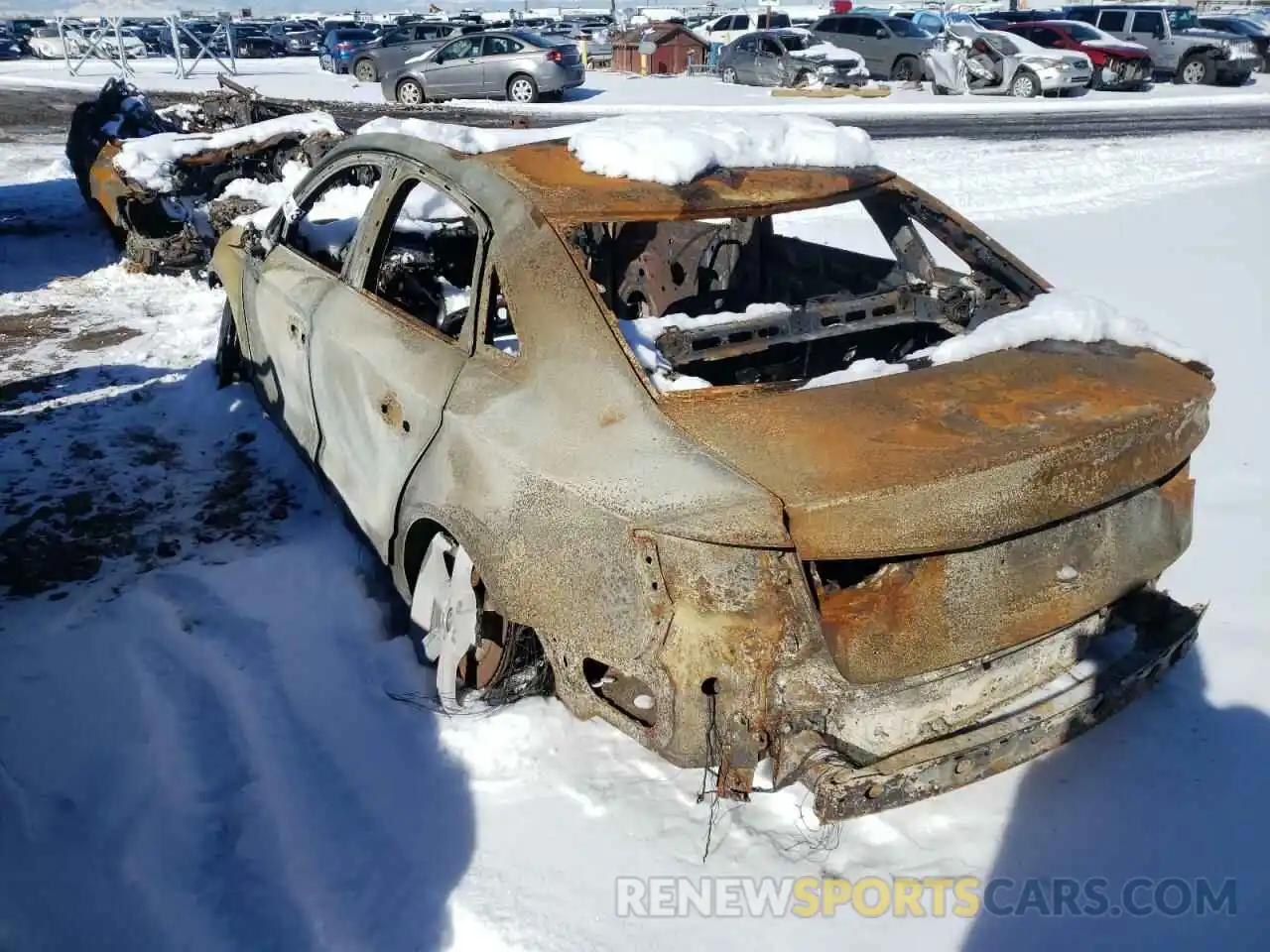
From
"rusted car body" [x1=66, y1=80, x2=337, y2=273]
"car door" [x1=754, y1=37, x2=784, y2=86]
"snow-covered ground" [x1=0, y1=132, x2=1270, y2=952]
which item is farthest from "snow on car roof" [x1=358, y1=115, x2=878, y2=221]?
"car door" [x1=754, y1=37, x2=784, y2=86]

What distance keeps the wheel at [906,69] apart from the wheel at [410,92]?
11.4 metres

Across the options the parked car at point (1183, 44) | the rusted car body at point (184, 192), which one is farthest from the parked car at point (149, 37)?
the rusted car body at point (184, 192)

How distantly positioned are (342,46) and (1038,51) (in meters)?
19.1

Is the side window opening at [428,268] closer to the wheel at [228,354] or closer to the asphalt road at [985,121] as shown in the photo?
the wheel at [228,354]

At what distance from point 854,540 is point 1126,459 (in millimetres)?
790

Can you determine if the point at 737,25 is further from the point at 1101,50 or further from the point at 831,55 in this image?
the point at 1101,50

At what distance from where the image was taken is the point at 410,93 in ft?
70.0

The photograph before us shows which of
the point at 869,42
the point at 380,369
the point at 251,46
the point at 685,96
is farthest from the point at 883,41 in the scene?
the point at 251,46

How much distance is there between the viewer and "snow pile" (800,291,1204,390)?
282 centimetres

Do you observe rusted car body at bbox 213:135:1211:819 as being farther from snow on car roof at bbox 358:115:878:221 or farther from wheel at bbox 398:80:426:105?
wheel at bbox 398:80:426:105

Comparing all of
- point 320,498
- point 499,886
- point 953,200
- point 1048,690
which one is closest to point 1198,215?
point 953,200

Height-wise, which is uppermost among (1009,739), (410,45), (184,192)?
(410,45)

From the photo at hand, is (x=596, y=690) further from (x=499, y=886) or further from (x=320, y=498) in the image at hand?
(x=320, y=498)

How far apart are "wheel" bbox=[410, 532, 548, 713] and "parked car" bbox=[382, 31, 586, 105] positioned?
20.2 m
